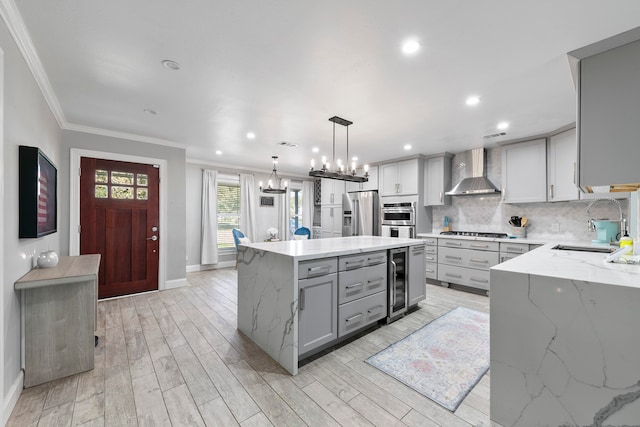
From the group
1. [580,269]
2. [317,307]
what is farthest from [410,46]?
[317,307]

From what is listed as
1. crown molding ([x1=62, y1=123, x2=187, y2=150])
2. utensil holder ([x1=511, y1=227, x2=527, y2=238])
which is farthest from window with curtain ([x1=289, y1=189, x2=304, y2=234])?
utensil holder ([x1=511, y1=227, x2=527, y2=238])

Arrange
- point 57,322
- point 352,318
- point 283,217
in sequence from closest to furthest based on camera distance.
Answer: point 57,322 → point 352,318 → point 283,217

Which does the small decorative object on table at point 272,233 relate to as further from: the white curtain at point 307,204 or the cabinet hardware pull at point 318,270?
the cabinet hardware pull at point 318,270

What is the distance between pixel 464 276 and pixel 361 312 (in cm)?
265

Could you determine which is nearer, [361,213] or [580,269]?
[580,269]

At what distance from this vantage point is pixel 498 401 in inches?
56.9

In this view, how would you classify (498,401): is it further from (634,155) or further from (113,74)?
(113,74)

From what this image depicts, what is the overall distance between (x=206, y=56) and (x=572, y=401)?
3.10m

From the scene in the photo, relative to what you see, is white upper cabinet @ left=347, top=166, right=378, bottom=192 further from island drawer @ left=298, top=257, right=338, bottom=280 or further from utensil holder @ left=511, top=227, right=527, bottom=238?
island drawer @ left=298, top=257, right=338, bottom=280

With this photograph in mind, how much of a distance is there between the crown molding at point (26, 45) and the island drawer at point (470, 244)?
17.7 ft

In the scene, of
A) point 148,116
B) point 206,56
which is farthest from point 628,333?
point 148,116

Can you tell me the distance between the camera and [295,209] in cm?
766

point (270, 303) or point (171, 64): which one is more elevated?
point (171, 64)

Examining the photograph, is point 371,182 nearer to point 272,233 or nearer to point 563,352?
point 272,233
